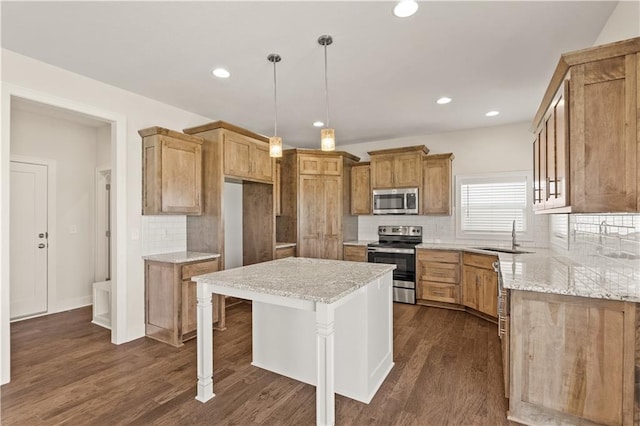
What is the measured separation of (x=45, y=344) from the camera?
10.7 ft

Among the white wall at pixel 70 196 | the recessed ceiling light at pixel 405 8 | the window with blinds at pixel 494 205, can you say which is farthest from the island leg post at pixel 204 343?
the window with blinds at pixel 494 205

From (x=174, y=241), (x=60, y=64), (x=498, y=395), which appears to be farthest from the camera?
(x=174, y=241)

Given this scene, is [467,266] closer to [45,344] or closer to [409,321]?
[409,321]

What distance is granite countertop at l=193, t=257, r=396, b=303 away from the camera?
1874 millimetres

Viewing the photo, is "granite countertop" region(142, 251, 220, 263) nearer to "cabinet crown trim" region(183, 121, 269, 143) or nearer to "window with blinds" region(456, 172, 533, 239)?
"cabinet crown trim" region(183, 121, 269, 143)

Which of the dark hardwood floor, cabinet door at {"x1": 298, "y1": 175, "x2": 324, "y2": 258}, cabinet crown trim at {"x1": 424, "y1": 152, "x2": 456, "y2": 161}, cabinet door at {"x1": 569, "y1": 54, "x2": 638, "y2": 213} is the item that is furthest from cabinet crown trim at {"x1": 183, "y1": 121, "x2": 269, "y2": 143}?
cabinet door at {"x1": 569, "y1": 54, "x2": 638, "y2": 213}

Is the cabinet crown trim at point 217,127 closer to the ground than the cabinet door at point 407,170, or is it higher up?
higher up

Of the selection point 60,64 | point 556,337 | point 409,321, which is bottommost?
point 409,321

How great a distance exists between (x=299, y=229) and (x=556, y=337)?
3623mm

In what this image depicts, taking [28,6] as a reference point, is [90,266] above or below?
below

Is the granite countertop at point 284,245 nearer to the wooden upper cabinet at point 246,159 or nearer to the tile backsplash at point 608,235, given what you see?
the wooden upper cabinet at point 246,159

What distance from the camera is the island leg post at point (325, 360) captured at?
178 centimetres

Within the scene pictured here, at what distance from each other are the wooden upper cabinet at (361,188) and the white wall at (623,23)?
11.4 ft

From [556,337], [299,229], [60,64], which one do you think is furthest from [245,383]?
[60,64]
